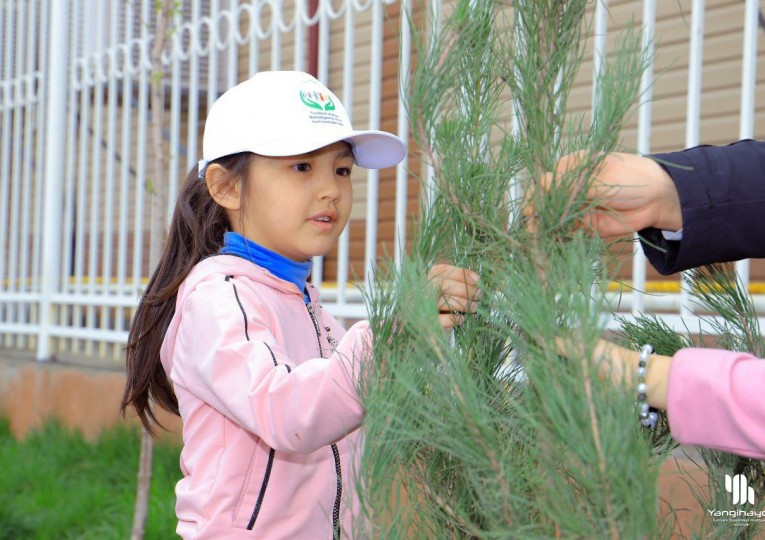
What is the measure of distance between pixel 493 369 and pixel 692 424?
239 millimetres

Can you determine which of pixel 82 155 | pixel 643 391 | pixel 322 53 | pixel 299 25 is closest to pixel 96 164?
pixel 82 155

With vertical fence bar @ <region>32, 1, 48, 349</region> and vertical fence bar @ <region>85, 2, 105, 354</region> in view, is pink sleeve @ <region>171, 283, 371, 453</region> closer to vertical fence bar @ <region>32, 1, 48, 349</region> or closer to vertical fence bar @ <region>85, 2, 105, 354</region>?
vertical fence bar @ <region>85, 2, 105, 354</region>

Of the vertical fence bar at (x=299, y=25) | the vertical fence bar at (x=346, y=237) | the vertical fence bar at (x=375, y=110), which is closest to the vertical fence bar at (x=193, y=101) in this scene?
the vertical fence bar at (x=299, y=25)

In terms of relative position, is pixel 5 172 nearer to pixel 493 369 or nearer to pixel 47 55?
pixel 47 55

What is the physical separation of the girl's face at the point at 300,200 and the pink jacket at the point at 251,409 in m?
0.09

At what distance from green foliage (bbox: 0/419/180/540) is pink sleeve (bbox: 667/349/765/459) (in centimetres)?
272

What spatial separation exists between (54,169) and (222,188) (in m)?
4.00

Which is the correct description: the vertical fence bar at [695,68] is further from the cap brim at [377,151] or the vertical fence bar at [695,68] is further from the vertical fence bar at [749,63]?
the cap brim at [377,151]

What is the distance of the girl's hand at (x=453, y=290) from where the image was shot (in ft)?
3.41

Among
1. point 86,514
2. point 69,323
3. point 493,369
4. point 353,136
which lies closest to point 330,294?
point 86,514

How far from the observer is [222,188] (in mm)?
1752

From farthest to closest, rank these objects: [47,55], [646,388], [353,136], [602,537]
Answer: [47,55] → [353,136] → [646,388] → [602,537]

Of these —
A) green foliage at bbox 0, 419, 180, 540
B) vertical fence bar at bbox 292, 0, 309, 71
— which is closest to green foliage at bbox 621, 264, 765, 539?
green foliage at bbox 0, 419, 180, 540

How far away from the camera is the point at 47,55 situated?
5.76 metres
